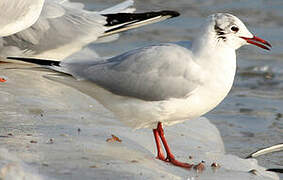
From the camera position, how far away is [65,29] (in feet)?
22.8

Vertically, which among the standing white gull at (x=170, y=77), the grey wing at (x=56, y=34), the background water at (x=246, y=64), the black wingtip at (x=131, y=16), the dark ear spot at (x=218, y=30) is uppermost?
the dark ear spot at (x=218, y=30)

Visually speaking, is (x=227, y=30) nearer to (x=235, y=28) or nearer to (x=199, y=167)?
(x=235, y=28)

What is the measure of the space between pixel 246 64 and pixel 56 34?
329 centimetres

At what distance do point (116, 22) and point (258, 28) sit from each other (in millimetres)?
3979

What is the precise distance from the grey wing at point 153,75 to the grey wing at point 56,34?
235 cm

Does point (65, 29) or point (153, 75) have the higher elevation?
point (153, 75)

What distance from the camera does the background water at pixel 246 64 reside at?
6154mm

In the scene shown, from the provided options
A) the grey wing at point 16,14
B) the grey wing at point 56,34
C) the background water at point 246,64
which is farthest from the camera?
the grey wing at point 56,34

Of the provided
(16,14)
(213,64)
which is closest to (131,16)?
(16,14)

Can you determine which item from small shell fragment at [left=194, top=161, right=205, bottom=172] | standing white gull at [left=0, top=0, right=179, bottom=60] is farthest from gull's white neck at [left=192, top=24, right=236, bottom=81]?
standing white gull at [left=0, top=0, right=179, bottom=60]

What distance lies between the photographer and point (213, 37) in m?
4.44

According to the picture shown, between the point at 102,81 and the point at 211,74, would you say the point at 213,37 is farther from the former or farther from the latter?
the point at 102,81

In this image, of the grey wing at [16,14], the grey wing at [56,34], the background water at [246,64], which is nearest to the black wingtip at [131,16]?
the grey wing at [56,34]

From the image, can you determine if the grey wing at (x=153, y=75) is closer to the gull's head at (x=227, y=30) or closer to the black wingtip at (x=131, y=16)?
the gull's head at (x=227, y=30)
